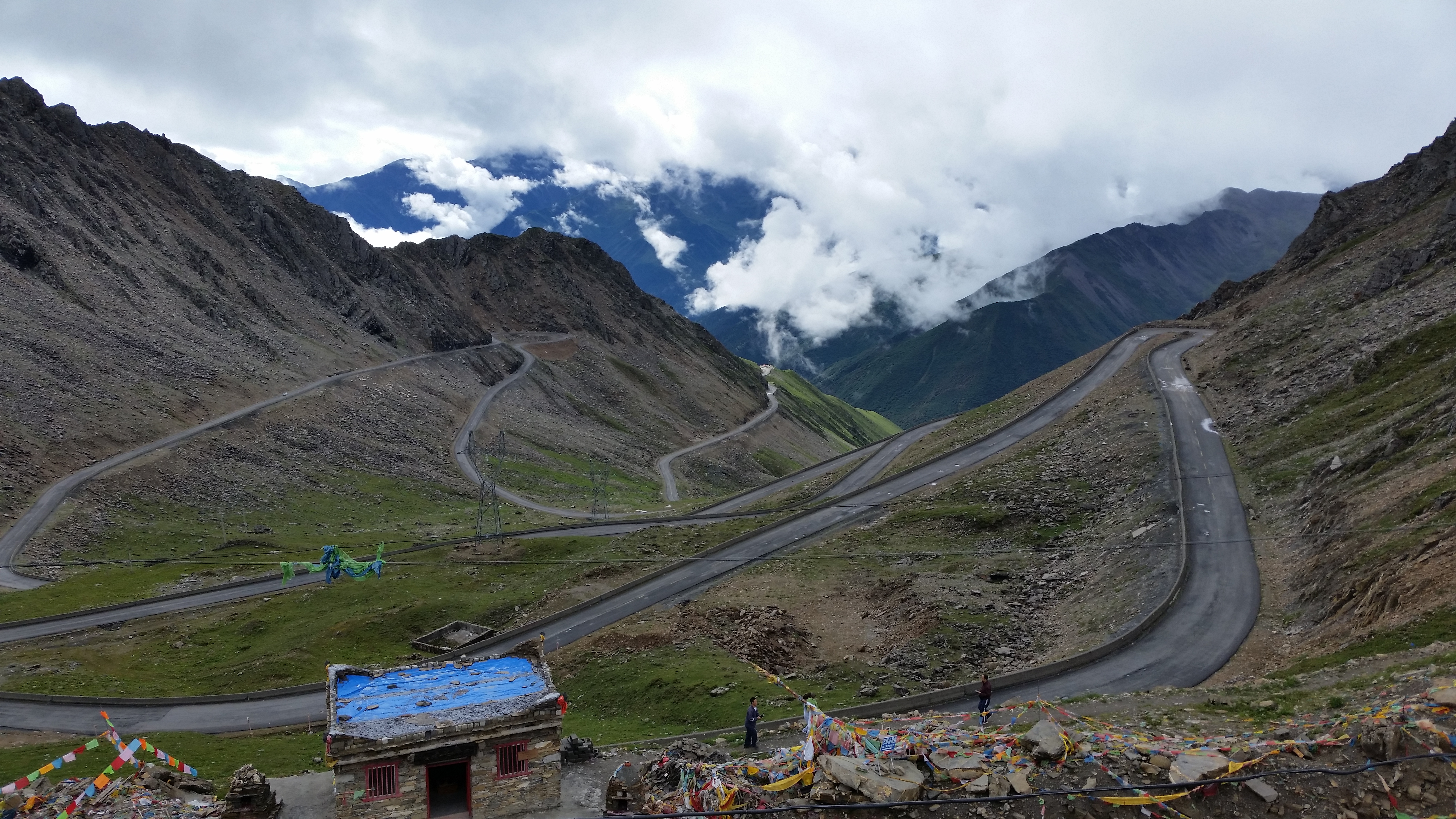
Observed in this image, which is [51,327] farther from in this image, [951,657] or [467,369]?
[951,657]

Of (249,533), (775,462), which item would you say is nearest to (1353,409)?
(249,533)

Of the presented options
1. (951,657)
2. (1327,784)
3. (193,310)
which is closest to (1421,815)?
(1327,784)

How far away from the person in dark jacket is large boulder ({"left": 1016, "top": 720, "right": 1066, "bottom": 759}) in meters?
6.91

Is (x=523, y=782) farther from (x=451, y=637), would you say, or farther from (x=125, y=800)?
(x=451, y=637)

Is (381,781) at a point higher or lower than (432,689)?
lower

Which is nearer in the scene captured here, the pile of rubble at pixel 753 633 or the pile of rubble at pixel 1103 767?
the pile of rubble at pixel 1103 767

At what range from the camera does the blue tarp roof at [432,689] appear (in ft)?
81.1

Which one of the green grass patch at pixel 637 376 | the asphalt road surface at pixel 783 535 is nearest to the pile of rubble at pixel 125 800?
the asphalt road surface at pixel 783 535

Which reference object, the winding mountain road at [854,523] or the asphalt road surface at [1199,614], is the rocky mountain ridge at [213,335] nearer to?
the winding mountain road at [854,523]

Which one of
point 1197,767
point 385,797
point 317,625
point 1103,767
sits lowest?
point 1197,767

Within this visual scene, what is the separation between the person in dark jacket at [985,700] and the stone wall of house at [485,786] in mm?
14092

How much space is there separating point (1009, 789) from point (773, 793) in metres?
5.53

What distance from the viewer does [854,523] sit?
65688 millimetres

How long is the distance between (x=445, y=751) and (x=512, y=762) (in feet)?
6.42
